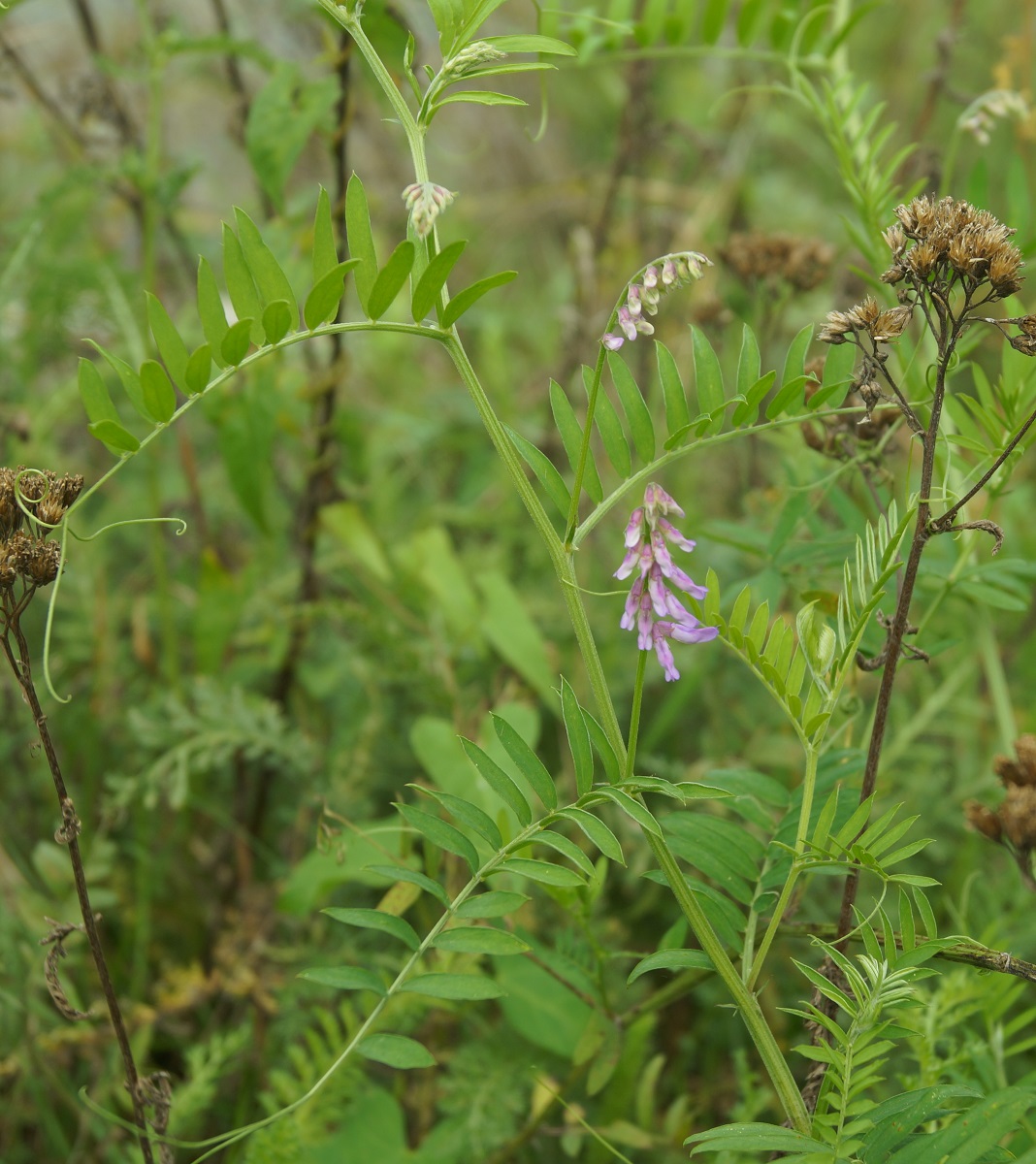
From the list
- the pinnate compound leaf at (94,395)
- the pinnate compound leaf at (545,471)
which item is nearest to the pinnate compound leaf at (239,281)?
the pinnate compound leaf at (94,395)

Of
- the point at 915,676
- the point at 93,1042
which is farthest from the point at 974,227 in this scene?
the point at 93,1042

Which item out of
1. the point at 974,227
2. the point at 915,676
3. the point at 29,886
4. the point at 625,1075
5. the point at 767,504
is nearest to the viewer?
the point at 974,227

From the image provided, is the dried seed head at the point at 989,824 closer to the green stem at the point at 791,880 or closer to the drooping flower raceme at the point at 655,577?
the green stem at the point at 791,880

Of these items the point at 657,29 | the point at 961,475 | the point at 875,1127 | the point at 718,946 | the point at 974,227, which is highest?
the point at 657,29

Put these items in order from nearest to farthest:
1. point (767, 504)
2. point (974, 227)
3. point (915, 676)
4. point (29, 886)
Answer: point (974, 227) → point (29, 886) → point (767, 504) → point (915, 676)

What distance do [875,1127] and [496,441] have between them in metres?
0.55

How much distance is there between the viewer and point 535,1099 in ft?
3.76

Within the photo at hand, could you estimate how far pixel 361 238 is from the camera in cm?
78

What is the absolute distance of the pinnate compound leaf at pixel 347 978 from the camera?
77cm

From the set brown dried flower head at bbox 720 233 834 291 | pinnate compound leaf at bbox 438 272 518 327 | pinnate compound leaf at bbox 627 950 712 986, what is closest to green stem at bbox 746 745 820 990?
pinnate compound leaf at bbox 627 950 712 986

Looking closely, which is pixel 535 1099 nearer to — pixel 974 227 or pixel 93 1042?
pixel 93 1042

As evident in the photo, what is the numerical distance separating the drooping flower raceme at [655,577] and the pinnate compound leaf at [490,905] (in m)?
0.20

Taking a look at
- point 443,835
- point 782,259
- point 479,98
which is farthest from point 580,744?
point 782,259

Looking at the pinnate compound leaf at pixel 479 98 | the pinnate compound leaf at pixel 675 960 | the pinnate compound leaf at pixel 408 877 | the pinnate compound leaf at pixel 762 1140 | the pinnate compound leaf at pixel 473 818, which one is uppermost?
the pinnate compound leaf at pixel 479 98
